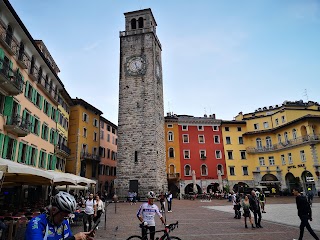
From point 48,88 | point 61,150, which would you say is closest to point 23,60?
point 48,88

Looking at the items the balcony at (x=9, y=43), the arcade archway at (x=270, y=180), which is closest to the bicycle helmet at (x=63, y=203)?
the balcony at (x=9, y=43)

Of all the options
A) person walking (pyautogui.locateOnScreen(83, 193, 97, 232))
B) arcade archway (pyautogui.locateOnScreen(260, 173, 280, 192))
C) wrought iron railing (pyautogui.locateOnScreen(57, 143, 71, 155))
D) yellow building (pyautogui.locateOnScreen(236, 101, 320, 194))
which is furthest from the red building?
person walking (pyautogui.locateOnScreen(83, 193, 97, 232))

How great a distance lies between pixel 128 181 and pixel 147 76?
49.7ft

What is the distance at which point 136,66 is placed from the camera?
39094 millimetres

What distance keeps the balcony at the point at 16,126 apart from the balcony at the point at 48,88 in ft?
17.8

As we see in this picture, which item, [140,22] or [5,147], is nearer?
[5,147]

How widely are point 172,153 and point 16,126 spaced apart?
Result: 30373 millimetres

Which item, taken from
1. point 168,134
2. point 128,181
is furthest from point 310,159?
point 128,181

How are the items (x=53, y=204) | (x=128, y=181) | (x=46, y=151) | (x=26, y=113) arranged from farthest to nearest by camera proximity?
(x=128, y=181) < (x=46, y=151) < (x=26, y=113) < (x=53, y=204)

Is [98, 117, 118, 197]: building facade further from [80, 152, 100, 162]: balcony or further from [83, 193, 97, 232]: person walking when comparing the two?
[83, 193, 97, 232]: person walking

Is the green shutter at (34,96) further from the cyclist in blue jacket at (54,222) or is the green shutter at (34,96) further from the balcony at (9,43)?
the cyclist in blue jacket at (54,222)

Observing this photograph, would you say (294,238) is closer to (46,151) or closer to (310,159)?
(46,151)

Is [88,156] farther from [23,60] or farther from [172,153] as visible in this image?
[23,60]

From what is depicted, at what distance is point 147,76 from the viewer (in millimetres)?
38094
